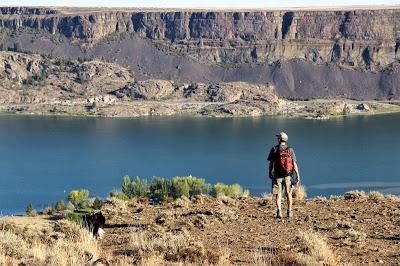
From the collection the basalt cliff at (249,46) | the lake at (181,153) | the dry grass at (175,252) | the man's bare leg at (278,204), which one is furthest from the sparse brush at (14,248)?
the basalt cliff at (249,46)

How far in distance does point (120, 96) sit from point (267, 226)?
457 feet

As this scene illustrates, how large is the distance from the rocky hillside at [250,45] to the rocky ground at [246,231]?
6136 inches

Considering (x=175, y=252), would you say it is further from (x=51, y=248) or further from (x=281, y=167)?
(x=281, y=167)

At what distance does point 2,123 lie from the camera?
375ft

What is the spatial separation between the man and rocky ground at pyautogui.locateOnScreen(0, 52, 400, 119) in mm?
116017

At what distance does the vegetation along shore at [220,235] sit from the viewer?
31.9 ft

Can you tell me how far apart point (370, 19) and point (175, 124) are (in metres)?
97.0

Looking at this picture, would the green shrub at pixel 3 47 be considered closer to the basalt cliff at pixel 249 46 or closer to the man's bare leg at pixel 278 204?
the basalt cliff at pixel 249 46

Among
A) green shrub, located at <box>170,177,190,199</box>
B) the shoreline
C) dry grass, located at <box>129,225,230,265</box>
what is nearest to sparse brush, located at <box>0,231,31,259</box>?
dry grass, located at <box>129,225,230,265</box>

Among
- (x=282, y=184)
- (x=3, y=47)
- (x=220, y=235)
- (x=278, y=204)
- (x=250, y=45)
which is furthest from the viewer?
(x=250, y=45)

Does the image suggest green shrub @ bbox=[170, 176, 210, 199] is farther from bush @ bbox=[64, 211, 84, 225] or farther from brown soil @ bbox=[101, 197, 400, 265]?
bush @ bbox=[64, 211, 84, 225]

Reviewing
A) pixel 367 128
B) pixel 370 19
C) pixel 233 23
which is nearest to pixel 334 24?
pixel 370 19

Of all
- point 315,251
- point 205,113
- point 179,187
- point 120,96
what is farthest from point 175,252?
point 120,96

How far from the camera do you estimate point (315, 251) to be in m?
9.84
